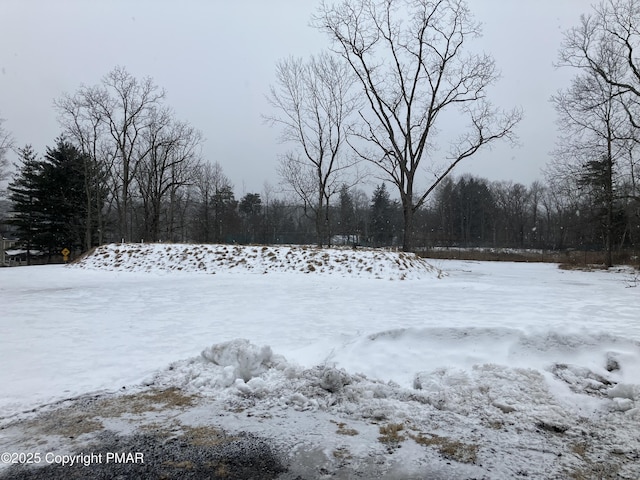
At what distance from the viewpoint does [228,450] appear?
9.27 feet

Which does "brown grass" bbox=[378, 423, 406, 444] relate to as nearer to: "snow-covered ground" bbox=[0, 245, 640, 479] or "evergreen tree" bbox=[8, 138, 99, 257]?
"snow-covered ground" bbox=[0, 245, 640, 479]

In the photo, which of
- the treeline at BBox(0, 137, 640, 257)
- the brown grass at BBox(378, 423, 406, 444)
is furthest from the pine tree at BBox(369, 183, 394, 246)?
the brown grass at BBox(378, 423, 406, 444)

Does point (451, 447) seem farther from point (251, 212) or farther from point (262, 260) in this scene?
point (251, 212)

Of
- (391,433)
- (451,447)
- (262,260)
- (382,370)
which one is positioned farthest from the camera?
(262,260)

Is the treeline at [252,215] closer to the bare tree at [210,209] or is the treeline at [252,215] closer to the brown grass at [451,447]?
the bare tree at [210,209]

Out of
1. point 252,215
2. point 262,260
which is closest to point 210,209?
point 252,215

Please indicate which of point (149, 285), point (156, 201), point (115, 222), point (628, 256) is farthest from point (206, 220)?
point (628, 256)

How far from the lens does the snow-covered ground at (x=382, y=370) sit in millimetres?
2928

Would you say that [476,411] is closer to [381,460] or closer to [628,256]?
[381,460]

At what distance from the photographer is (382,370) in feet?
14.8

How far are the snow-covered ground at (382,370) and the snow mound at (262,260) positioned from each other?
17.1 feet

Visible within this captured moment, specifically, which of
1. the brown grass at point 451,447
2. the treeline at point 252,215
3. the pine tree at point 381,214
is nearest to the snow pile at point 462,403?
the brown grass at point 451,447

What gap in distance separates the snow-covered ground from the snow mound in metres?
5.23

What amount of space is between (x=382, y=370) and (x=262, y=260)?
1123 centimetres
